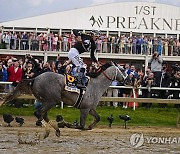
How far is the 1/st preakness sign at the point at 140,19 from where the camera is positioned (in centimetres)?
3762

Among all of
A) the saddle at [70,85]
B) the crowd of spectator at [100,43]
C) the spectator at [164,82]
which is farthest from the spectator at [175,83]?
the saddle at [70,85]

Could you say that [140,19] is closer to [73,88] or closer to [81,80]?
[81,80]

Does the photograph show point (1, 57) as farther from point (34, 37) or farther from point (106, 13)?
point (106, 13)

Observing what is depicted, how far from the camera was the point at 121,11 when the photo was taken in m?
38.5

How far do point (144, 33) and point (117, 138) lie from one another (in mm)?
22880

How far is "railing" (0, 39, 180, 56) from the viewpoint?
92.9ft

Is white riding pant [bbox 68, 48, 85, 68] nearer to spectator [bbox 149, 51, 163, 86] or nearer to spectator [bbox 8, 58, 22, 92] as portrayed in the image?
spectator [bbox 8, 58, 22, 92]

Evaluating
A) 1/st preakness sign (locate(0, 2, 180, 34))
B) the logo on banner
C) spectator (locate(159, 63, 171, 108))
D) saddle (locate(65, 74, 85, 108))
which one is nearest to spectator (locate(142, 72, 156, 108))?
spectator (locate(159, 63, 171, 108))

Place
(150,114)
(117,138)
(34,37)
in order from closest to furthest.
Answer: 1. (117,138)
2. (150,114)
3. (34,37)

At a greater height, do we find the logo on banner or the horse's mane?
the logo on banner

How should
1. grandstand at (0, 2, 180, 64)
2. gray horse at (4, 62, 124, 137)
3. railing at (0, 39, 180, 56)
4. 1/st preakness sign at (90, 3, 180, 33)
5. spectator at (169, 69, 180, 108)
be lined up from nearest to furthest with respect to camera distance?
1. gray horse at (4, 62, 124, 137)
2. spectator at (169, 69, 180, 108)
3. railing at (0, 39, 180, 56)
4. grandstand at (0, 2, 180, 64)
5. 1/st preakness sign at (90, 3, 180, 33)

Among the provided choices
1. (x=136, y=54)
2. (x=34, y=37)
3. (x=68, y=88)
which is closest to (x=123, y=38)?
(x=136, y=54)

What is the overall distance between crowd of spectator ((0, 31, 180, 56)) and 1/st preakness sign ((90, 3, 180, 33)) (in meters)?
8.56

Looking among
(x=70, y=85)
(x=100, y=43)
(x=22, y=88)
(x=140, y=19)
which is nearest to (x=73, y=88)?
(x=70, y=85)
